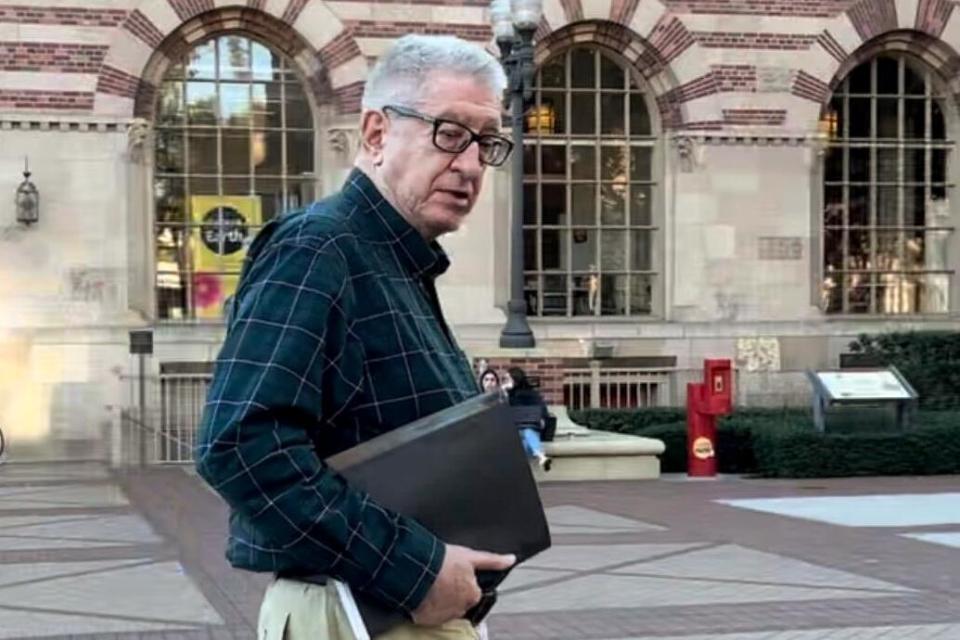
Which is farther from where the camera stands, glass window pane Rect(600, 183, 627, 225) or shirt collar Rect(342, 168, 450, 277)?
glass window pane Rect(600, 183, 627, 225)

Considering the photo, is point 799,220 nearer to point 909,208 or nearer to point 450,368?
point 909,208

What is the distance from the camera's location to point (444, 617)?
8.39ft

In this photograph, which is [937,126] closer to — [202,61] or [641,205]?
[641,205]

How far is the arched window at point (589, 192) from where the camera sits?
21.0 metres

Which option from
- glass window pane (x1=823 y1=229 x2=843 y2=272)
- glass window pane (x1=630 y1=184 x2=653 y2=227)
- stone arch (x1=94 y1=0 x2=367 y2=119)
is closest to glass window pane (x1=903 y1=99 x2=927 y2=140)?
glass window pane (x1=823 y1=229 x2=843 y2=272)

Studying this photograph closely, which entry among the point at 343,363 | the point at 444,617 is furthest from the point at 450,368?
the point at 444,617

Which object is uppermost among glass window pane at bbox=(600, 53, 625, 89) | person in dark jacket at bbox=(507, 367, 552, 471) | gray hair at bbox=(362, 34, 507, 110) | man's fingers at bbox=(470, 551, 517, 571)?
glass window pane at bbox=(600, 53, 625, 89)

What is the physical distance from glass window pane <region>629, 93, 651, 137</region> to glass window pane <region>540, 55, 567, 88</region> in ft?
3.81

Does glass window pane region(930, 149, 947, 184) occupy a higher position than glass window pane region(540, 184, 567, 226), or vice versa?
glass window pane region(930, 149, 947, 184)

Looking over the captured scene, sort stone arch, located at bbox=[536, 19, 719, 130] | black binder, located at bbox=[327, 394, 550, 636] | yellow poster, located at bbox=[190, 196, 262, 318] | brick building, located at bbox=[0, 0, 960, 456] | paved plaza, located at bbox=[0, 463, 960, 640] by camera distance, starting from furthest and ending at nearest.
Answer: stone arch, located at bbox=[536, 19, 719, 130]
yellow poster, located at bbox=[190, 196, 262, 318]
brick building, located at bbox=[0, 0, 960, 456]
paved plaza, located at bbox=[0, 463, 960, 640]
black binder, located at bbox=[327, 394, 550, 636]

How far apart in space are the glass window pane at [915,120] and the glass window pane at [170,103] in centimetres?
1131

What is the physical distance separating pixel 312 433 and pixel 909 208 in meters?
21.3

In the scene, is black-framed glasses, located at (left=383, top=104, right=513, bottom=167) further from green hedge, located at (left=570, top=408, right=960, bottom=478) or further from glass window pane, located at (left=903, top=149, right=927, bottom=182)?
glass window pane, located at (left=903, top=149, right=927, bottom=182)

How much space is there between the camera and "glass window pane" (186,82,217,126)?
1986 centimetres
